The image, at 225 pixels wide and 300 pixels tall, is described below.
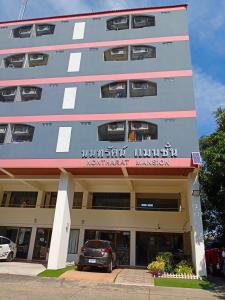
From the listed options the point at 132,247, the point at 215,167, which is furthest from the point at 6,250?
the point at 215,167

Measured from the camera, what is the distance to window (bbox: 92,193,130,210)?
23356 millimetres

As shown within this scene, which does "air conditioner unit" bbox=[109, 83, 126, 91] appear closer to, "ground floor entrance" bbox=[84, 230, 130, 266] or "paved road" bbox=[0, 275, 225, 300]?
"ground floor entrance" bbox=[84, 230, 130, 266]

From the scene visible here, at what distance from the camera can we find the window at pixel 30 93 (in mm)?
22594

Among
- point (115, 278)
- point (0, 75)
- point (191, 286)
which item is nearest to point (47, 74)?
point (0, 75)

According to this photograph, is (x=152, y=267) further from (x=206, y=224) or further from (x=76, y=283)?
(x=206, y=224)

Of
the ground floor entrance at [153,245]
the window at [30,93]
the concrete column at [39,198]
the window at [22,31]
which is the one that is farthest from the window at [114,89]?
the ground floor entrance at [153,245]

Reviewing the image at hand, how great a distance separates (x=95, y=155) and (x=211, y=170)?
7.03m

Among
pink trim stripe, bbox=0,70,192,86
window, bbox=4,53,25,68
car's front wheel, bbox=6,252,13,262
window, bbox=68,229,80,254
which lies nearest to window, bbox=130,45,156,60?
pink trim stripe, bbox=0,70,192,86

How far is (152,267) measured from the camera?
637 inches

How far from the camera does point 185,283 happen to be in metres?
13.5

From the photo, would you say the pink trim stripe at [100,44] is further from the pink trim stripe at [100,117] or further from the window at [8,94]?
the pink trim stripe at [100,117]

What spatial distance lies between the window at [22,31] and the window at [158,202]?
17.3 m

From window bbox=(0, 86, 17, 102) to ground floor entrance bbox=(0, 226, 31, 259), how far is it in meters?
10.2

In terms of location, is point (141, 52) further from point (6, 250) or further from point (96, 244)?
point (6, 250)
